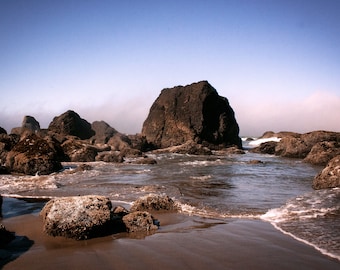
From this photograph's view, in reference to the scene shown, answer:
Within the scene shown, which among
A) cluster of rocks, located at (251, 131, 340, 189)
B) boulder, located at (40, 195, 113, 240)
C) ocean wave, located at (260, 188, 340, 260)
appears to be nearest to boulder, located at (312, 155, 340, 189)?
cluster of rocks, located at (251, 131, 340, 189)

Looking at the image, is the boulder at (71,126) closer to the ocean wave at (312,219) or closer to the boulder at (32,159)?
the boulder at (32,159)

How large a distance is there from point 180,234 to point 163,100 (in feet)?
147

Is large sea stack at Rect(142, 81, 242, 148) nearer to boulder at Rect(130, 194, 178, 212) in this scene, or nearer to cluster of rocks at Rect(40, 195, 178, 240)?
boulder at Rect(130, 194, 178, 212)

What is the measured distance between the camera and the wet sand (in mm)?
3873

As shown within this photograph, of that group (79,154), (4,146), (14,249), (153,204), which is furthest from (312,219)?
(79,154)

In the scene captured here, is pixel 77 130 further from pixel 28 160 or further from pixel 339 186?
pixel 339 186

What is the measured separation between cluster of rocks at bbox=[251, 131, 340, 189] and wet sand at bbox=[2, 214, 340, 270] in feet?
20.6

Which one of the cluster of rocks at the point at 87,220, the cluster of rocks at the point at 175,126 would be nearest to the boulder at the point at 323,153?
the cluster of rocks at the point at 175,126

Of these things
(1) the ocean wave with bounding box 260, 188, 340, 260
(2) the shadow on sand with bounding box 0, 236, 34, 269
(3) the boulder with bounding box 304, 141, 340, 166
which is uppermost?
(3) the boulder with bounding box 304, 141, 340, 166

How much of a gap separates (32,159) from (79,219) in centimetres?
1118

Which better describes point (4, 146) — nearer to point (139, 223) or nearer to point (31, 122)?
point (139, 223)

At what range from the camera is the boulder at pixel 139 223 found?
5387 mm

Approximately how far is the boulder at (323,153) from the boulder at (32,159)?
1730 cm

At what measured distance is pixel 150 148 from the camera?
1702 inches
